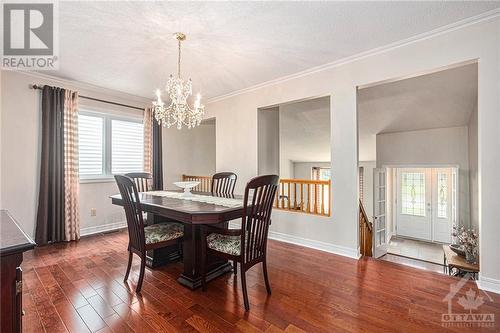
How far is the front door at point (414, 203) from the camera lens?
6.66m

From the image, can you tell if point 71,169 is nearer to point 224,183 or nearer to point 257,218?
point 224,183

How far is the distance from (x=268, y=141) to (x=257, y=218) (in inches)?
94.5

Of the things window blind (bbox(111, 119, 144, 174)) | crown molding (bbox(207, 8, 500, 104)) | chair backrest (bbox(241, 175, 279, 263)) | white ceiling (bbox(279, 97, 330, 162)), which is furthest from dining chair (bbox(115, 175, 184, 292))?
white ceiling (bbox(279, 97, 330, 162))

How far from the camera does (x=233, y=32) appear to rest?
92.6 inches

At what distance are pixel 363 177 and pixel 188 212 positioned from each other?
236 inches

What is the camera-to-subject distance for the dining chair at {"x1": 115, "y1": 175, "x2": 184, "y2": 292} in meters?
2.06

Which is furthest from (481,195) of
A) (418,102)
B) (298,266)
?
(418,102)

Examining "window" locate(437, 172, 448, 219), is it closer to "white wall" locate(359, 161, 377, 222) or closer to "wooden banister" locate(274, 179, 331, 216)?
"white wall" locate(359, 161, 377, 222)

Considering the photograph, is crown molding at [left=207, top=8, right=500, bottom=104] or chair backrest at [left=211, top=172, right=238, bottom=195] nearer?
crown molding at [left=207, top=8, right=500, bottom=104]

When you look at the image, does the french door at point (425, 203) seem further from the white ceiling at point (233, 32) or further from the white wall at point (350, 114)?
the white ceiling at point (233, 32)

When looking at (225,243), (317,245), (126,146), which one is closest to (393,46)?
(317,245)

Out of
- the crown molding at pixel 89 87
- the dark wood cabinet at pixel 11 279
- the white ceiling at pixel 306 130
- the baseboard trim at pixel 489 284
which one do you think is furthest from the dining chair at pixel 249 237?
the crown molding at pixel 89 87

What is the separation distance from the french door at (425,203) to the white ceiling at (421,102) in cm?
235

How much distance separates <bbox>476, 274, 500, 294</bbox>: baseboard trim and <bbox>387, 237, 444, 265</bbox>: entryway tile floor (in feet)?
13.2
